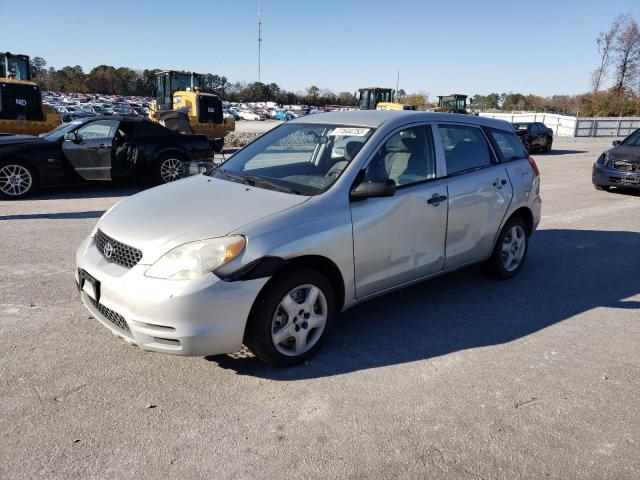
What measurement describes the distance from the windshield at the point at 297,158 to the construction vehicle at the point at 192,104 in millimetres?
13706

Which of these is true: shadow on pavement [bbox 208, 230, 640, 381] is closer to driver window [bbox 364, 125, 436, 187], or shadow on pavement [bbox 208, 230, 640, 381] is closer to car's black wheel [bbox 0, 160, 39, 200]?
driver window [bbox 364, 125, 436, 187]

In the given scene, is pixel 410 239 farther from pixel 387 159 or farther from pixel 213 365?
pixel 213 365

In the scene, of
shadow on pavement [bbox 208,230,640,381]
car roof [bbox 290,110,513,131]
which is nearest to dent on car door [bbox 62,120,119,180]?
car roof [bbox 290,110,513,131]

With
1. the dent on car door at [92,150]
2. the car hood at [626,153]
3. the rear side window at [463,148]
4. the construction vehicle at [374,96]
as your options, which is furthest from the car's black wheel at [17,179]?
the construction vehicle at [374,96]

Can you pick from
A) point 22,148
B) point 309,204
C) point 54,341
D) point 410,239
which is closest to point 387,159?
point 410,239

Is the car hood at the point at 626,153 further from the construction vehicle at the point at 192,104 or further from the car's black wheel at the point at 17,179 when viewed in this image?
the car's black wheel at the point at 17,179

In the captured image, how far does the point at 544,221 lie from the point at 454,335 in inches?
209

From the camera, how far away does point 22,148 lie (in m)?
9.16

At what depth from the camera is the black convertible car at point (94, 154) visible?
9.20 metres

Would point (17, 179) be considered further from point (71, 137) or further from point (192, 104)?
point (192, 104)

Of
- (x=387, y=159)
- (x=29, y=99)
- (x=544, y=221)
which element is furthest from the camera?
(x=29, y=99)

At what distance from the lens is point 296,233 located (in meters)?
3.37

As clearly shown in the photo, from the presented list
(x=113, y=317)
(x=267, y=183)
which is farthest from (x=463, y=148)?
(x=113, y=317)

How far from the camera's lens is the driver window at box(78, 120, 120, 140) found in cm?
989
